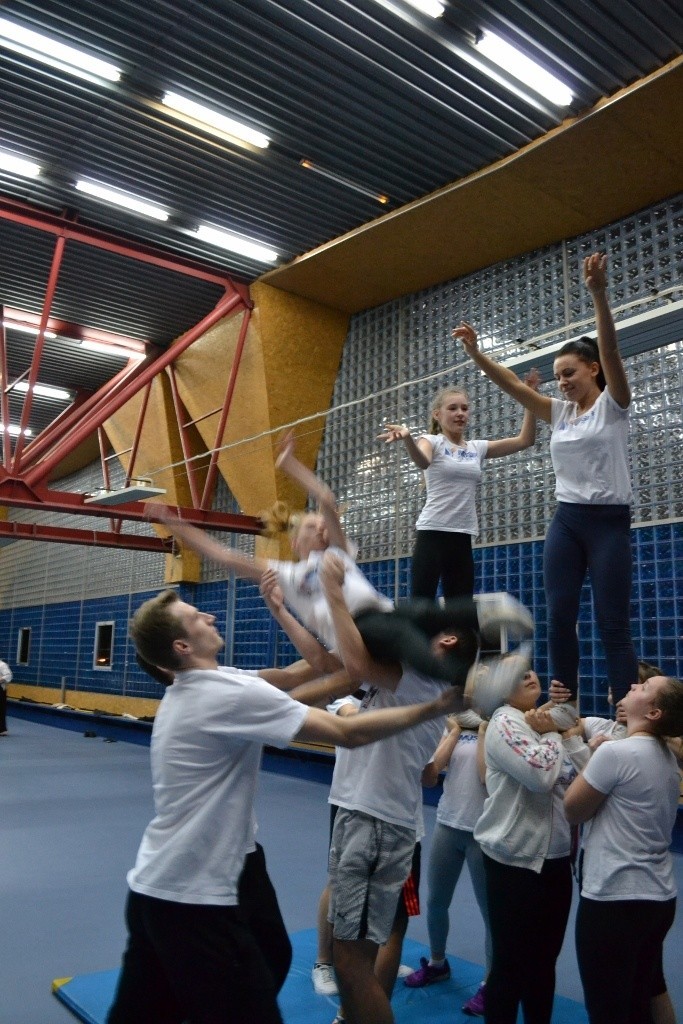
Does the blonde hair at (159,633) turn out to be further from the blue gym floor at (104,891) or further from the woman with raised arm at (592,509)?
the blue gym floor at (104,891)

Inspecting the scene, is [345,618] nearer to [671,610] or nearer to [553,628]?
[553,628]

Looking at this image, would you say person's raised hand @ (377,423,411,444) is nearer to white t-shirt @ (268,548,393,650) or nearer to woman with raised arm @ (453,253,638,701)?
woman with raised arm @ (453,253,638,701)

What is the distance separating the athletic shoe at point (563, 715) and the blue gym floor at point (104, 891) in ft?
4.38

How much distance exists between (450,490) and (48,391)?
43.3ft

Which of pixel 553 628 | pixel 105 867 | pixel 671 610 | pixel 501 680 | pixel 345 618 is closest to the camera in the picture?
pixel 501 680

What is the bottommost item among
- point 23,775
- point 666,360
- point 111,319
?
point 23,775

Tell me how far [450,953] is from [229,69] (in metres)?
6.71

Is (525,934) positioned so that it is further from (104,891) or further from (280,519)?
(104,891)

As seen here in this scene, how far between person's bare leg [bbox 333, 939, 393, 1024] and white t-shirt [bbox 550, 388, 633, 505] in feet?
5.50

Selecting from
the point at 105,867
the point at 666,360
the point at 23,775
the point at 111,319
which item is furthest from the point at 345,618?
the point at 111,319

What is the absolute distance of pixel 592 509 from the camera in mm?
2889

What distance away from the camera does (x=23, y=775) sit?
9.25 meters

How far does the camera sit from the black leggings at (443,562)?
148 inches

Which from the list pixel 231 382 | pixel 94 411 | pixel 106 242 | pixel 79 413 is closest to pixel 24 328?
pixel 79 413
